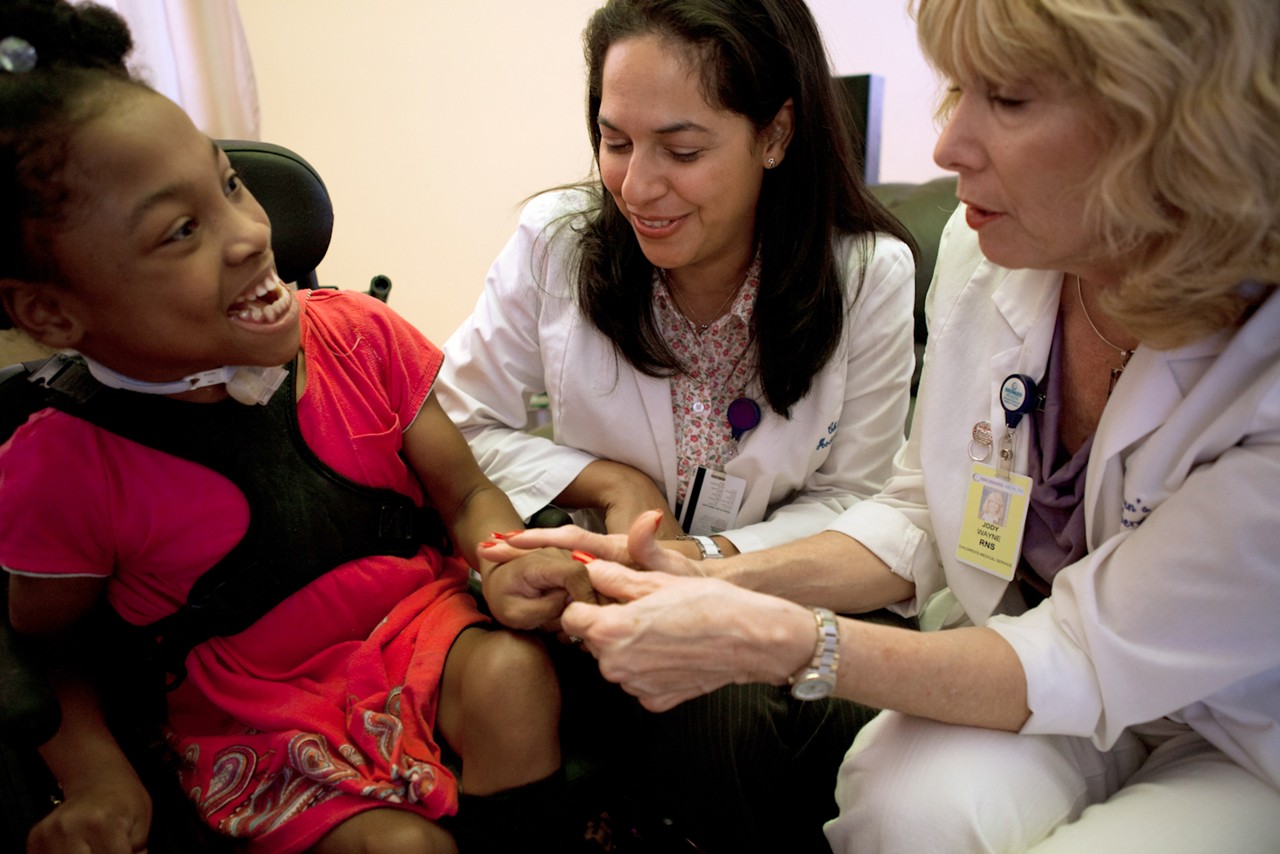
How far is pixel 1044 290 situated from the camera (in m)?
1.32

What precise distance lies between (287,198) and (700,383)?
72 centimetres

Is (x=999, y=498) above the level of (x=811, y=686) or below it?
above

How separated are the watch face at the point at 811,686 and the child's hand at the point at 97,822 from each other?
76 centimetres

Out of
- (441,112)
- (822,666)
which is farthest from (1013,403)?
(441,112)

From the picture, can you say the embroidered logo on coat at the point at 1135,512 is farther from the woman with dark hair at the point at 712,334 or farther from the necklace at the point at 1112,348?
the woman with dark hair at the point at 712,334

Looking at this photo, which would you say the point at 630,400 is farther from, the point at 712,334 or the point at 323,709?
the point at 323,709

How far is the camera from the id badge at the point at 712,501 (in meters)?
1.63

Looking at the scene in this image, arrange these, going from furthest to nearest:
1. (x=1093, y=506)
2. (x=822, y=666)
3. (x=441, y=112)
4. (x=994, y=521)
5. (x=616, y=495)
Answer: (x=441, y=112)
(x=616, y=495)
(x=994, y=521)
(x=1093, y=506)
(x=822, y=666)

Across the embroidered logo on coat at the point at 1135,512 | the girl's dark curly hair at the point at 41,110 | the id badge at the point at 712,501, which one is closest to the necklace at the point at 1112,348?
the embroidered logo on coat at the point at 1135,512

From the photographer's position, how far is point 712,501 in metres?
1.65

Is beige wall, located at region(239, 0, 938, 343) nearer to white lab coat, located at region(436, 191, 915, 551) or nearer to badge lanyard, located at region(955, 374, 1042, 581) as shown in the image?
white lab coat, located at region(436, 191, 915, 551)

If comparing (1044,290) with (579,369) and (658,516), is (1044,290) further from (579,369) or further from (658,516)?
(579,369)

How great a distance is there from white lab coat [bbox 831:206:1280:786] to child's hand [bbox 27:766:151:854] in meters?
1.05

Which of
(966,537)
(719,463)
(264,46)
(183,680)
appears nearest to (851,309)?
(719,463)
